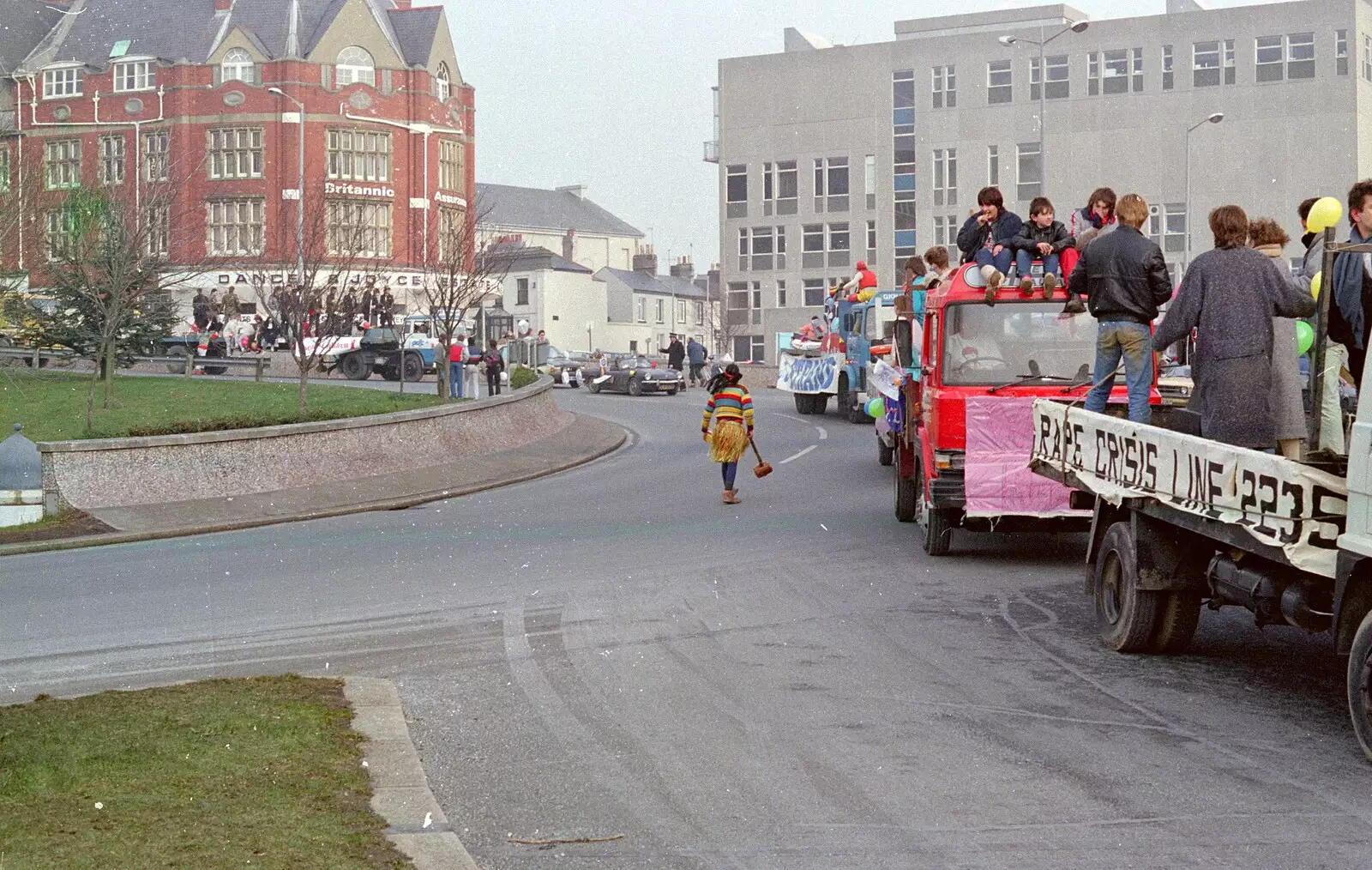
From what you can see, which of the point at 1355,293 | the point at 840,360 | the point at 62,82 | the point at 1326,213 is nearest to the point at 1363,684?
the point at 1355,293

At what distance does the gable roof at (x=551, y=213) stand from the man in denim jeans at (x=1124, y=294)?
366 feet

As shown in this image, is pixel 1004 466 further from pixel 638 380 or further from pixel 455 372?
pixel 638 380

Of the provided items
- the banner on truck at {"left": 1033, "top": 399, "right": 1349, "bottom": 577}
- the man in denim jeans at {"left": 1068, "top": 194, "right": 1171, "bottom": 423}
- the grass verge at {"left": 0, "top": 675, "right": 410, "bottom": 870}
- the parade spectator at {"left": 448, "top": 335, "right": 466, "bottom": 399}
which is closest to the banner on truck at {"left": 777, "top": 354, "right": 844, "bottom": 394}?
the parade spectator at {"left": 448, "top": 335, "right": 466, "bottom": 399}

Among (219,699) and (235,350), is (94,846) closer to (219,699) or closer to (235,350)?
(219,699)

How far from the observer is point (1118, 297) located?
11.7m

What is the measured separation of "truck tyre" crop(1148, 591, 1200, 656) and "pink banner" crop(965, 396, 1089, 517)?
3.86m

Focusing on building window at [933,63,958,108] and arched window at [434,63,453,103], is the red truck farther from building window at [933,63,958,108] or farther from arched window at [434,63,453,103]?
arched window at [434,63,453,103]

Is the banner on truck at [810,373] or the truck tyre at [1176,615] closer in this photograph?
the truck tyre at [1176,615]

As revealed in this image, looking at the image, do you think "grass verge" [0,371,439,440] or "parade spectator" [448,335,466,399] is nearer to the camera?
"grass verge" [0,371,439,440]

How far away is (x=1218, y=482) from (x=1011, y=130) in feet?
252

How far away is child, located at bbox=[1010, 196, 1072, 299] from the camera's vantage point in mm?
14477

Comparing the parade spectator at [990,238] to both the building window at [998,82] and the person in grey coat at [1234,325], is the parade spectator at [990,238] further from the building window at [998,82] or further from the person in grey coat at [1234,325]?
the building window at [998,82]

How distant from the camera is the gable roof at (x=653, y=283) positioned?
381 feet

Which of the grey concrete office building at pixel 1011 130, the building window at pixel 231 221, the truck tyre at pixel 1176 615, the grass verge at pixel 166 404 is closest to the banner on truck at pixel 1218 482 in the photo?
the truck tyre at pixel 1176 615
